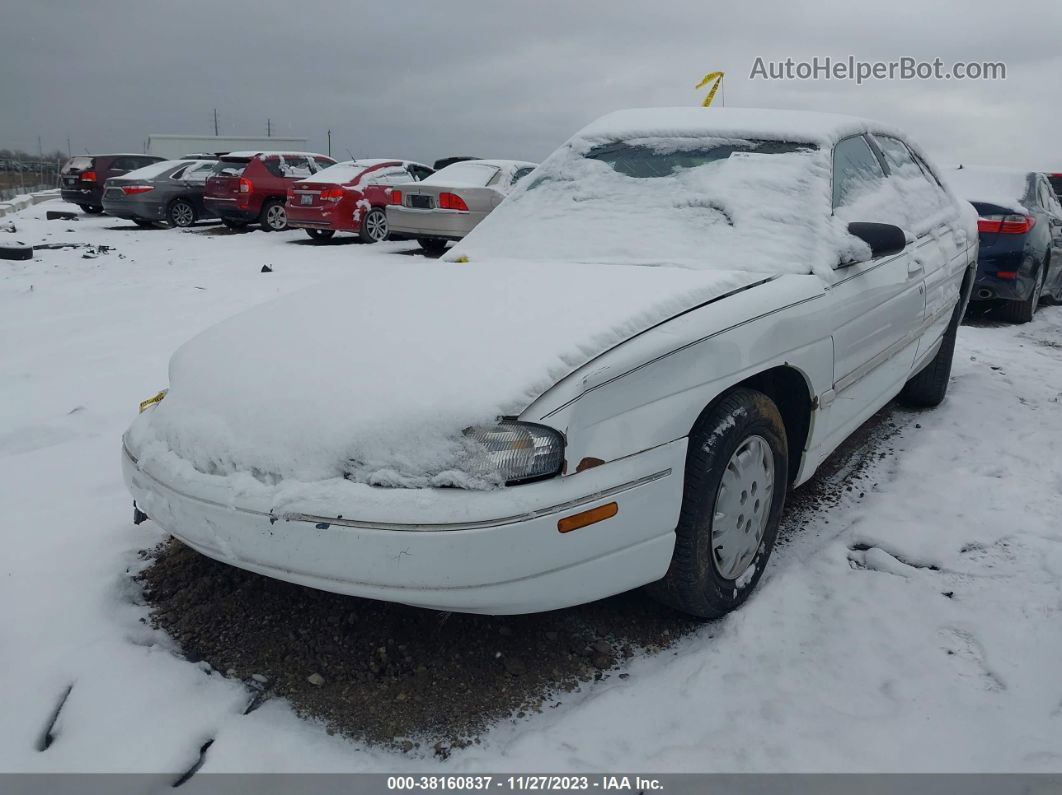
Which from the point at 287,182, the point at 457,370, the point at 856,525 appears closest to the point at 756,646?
the point at 856,525

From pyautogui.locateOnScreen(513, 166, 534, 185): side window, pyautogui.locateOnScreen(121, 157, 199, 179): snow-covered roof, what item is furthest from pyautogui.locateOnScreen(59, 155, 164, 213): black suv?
pyautogui.locateOnScreen(513, 166, 534, 185): side window

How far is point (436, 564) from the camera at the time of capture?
1.91m

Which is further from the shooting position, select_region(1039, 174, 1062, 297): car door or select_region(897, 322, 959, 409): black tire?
select_region(1039, 174, 1062, 297): car door

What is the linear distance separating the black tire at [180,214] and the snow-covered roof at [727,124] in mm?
14217

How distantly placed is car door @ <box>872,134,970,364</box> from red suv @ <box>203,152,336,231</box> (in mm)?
11849

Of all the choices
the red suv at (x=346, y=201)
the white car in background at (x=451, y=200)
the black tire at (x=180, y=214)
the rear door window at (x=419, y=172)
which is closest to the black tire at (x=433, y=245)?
the white car in background at (x=451, y=200)

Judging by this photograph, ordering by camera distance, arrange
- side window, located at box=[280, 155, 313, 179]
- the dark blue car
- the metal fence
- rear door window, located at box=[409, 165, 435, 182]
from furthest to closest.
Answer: the metal fence < side window, located at box=[280, 155, 313, 179] < rear door window, located at box=[409, 165, 435, 182] < the dark blue car

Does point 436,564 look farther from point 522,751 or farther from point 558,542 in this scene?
point 522,751

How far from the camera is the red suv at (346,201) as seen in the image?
12633 mm

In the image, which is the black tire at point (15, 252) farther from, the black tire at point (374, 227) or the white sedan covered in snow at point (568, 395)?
the white sedan covered in snow at point (568, 395)

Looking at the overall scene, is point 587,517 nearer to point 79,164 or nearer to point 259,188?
point 259,188

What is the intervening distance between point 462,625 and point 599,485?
789mm

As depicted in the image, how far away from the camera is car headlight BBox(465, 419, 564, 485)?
1976 mm

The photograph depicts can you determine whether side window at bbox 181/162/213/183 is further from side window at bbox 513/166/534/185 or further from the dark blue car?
the dark blue car
